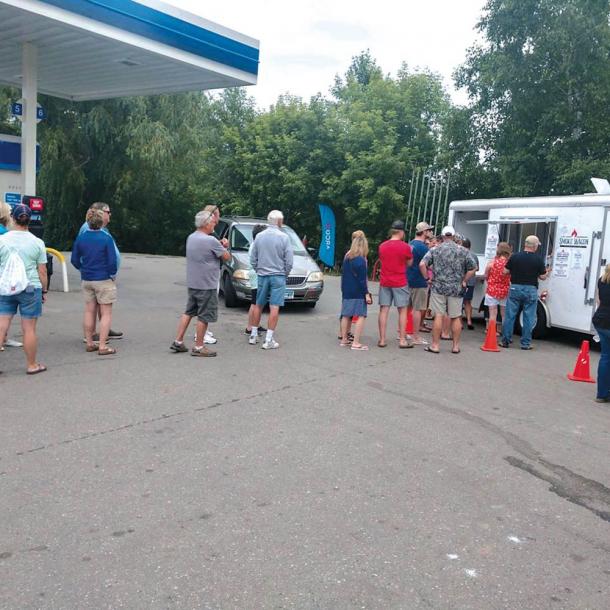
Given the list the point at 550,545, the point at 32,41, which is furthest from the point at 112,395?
the point at 32,41

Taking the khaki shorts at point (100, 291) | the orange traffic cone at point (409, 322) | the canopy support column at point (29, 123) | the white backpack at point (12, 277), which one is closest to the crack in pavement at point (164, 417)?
the white backpack at point (12, 277)

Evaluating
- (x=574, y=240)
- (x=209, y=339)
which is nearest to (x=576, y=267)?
(x=574, y=240)

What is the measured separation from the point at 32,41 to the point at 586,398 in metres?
11.2

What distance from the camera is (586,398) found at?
7000mm

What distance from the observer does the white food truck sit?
943 centimetres

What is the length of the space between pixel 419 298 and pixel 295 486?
6.28 m

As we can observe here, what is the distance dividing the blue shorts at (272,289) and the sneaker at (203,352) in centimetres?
120

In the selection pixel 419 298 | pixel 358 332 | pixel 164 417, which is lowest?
pixel 164 417

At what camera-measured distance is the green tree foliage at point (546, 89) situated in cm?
1608

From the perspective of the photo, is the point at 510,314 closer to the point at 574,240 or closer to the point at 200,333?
the point at 574,240

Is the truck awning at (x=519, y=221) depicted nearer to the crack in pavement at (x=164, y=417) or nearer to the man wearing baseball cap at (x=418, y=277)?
the man wearing baseball cap at (x=418, y=277)

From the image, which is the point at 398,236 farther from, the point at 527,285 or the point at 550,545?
the point at 550,545

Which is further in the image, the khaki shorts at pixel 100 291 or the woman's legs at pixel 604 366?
the khaki shorts at pixel 100 291

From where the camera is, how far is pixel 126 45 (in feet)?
36.2
